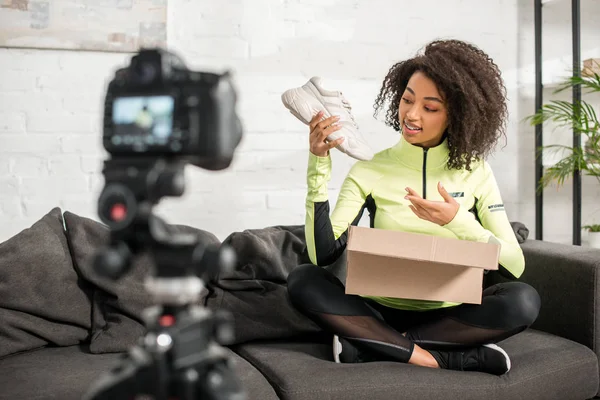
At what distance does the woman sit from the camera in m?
1.80

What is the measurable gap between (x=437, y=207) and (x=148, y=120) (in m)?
1.08

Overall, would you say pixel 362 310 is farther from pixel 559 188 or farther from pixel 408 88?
pixel 559 188

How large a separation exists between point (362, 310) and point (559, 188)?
1.84m

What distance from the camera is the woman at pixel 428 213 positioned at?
1801mm

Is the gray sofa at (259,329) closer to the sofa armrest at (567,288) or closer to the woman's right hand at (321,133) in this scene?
the sofa armrest at (567,288)

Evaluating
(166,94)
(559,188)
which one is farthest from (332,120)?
(559,188)

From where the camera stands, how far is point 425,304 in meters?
1.95

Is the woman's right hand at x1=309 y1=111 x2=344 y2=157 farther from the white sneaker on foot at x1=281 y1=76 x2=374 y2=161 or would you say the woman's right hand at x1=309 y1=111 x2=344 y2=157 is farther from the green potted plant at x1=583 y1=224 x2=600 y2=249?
the green potted plant at x1=583 y1=224 x2=600 y2=249

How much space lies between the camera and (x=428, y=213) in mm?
1747

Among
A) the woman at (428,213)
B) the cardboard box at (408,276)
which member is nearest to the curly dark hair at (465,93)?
the woman at (428,213)

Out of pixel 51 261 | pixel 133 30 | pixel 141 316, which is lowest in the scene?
pixel 141 316

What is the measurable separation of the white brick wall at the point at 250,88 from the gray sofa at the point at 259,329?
44 cm

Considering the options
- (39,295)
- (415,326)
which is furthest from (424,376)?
(39,295)

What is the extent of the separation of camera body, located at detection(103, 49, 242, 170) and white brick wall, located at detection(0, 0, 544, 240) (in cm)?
174
